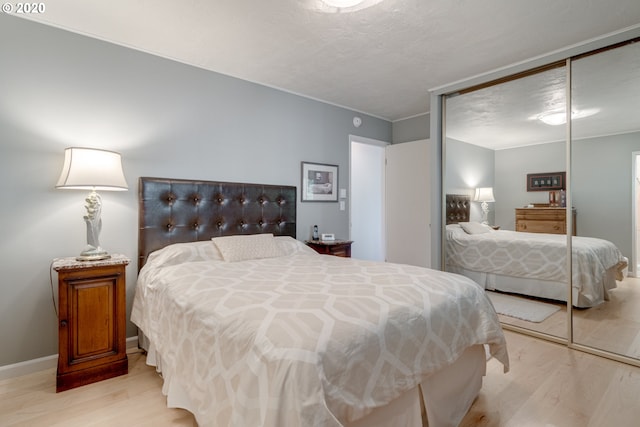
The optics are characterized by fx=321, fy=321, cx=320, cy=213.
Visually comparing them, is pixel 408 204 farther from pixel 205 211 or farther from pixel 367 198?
pixel 205 211

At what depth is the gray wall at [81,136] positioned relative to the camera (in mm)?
2154

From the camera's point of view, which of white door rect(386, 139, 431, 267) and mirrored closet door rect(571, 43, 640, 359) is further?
white door rect(386, 139, 431, 267)

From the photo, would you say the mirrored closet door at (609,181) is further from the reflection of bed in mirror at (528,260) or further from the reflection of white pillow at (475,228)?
the reflection of white pillow at (475,228)

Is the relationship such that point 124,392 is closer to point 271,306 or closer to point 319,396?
point 271,306

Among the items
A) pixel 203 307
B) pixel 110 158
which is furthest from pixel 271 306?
pixel 110 158

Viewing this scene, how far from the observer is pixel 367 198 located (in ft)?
17.2

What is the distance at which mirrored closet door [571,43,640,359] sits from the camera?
2.39m

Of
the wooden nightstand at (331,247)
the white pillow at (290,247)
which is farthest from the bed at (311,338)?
the wooden nightstand at (331,247)

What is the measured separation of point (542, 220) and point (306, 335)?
2628 mm

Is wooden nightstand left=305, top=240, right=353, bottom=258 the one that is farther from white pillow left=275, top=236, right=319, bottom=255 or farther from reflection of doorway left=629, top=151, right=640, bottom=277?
reflection of doorway left=629, top=151, right=640, bottom=277

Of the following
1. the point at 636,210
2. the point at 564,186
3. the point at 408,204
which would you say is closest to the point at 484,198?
the point at 564,186

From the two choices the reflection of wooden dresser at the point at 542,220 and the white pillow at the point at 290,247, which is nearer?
the reflection of wooden dresser at the point at 542,220

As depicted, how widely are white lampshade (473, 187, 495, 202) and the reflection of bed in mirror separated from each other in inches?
4.5

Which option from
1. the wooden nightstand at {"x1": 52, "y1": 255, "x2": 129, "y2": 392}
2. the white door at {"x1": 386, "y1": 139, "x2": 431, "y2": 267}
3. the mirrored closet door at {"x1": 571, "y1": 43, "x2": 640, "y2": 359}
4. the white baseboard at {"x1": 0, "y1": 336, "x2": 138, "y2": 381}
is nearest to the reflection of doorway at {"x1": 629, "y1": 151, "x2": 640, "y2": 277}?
the mirrored closet door at {"x1": 571, "y1": 43, "x2": 640, "y2": 359}
